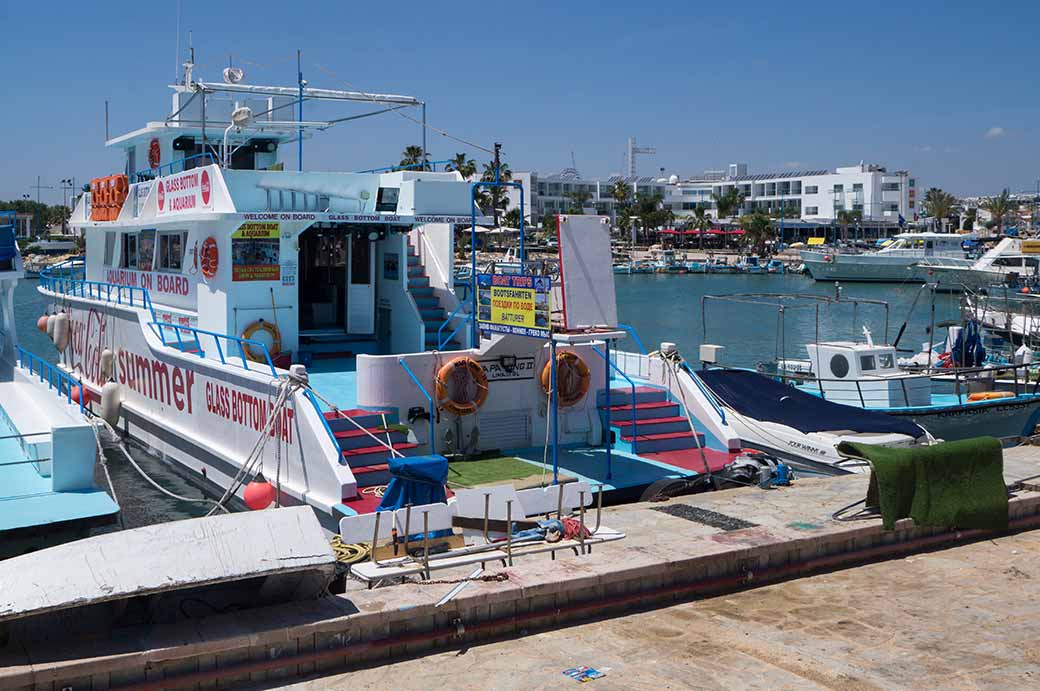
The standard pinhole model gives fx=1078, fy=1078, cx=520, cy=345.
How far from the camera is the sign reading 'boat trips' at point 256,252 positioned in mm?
16141

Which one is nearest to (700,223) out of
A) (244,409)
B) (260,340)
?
(260,340)

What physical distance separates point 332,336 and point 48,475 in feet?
21.5

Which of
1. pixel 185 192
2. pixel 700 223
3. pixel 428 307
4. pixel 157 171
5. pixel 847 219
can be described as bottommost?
pixel 428 307

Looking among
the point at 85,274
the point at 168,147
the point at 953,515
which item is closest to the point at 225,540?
the point at 953,515

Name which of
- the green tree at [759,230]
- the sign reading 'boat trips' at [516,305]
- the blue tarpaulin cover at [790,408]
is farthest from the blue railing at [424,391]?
the green tree at [759,230]

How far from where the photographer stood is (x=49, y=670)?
6.45 meters

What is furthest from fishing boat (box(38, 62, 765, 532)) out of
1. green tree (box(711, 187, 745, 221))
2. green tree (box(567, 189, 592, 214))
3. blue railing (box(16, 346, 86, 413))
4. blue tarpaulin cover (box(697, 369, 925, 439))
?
green tree (box(711, 187, 745, 221))

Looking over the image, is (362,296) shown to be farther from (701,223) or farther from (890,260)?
(701,223)

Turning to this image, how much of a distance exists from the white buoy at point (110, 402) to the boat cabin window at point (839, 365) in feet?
44.0

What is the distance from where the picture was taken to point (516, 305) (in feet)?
41.8

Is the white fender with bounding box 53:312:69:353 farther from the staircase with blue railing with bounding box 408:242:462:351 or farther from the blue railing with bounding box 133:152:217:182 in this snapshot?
the staircase with blue railing with bounding box 408:242:462:351

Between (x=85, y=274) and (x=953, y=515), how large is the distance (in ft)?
65.2

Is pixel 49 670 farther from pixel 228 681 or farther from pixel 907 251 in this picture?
pixel 907 251

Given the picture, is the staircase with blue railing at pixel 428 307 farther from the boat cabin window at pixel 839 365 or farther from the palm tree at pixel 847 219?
the palm tree at pixel 847 219
